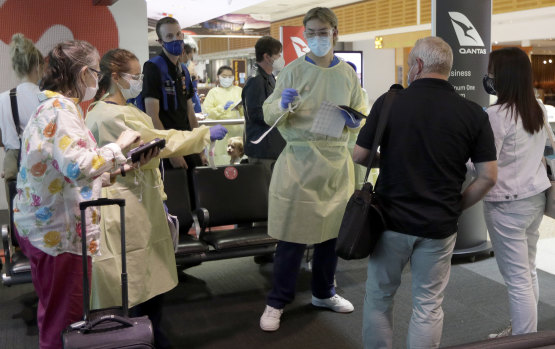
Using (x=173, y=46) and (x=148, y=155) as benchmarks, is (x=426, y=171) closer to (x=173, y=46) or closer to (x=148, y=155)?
(x=148, y=155)

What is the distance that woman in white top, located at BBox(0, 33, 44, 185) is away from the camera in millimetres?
4090

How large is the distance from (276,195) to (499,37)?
10523mm

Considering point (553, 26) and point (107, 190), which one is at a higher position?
point (553, 26)

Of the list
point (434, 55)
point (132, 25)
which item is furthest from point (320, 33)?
point (132, 25)

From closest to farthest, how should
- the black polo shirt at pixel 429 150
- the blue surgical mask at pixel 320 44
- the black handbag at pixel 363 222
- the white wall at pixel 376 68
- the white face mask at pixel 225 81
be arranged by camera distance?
the black polo shirt at pixel 429 150 → the black handbag at pixel 363 222 → the blue surgical mask at pixel 320 44 → the white face mask at pixel 225 81 → the white wall at pixel 376 68

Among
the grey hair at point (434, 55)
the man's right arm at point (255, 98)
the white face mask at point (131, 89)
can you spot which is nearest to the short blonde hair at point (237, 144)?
the man's right arm at point (255, 98)

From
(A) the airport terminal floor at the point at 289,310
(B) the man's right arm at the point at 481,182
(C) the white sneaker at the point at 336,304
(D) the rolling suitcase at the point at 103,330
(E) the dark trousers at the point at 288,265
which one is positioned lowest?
(A) the airport terminal floor at the point at 289,310

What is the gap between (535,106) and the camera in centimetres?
268

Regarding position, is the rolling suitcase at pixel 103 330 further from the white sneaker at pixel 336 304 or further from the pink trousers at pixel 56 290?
the white sneaker at pixel 336 304

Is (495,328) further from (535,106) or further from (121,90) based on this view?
(121,90)

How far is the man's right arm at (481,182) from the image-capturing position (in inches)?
88.2

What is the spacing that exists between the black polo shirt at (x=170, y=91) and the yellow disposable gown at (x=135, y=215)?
0.91 m

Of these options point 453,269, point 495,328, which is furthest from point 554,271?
point 495,328

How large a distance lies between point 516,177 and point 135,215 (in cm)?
176
